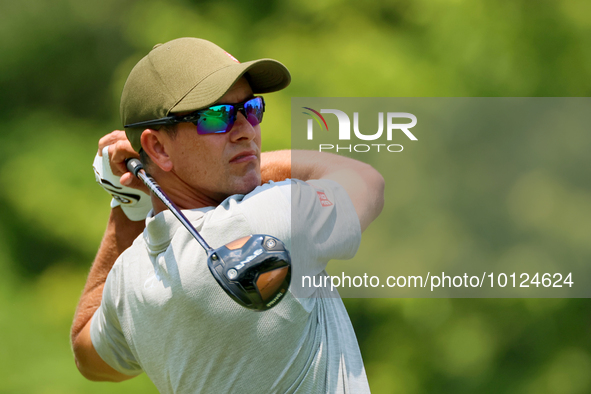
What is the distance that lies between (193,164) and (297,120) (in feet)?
2.73

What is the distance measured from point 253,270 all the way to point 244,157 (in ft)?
1.16

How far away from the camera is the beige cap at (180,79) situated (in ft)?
3.51

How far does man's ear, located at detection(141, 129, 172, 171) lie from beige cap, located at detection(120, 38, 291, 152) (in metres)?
0.02

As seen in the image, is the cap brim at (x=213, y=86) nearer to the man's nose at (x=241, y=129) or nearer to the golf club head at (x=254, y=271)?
the man's nose at (x=241, y=129)

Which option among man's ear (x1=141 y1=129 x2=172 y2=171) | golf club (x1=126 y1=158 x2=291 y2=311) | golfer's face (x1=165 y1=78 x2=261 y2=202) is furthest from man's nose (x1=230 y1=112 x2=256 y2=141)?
golf club (x1=126 y1=158 x2=291 y2=311)

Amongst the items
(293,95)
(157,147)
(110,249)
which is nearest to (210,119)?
(157,147)

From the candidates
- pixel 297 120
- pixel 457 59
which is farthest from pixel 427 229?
pixel 457 59

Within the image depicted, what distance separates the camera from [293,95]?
10.5 feet

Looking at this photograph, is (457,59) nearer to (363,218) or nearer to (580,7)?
(580,7)

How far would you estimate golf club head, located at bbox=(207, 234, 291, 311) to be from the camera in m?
0.84

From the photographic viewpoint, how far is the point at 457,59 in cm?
319

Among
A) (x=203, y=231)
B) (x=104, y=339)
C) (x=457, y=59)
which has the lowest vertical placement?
(x=104, y=339)

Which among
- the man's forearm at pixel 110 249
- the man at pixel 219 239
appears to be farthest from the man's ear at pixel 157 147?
the man's forearm at pixel 110 249

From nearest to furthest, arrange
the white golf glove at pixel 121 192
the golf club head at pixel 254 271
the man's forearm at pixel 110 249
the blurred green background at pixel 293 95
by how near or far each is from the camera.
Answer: the golf club head at pixel 254 271
the white golf glove at pixel 121 192
the man's forearm at pixel 110 249
the blurred green background at pixel 293 95
